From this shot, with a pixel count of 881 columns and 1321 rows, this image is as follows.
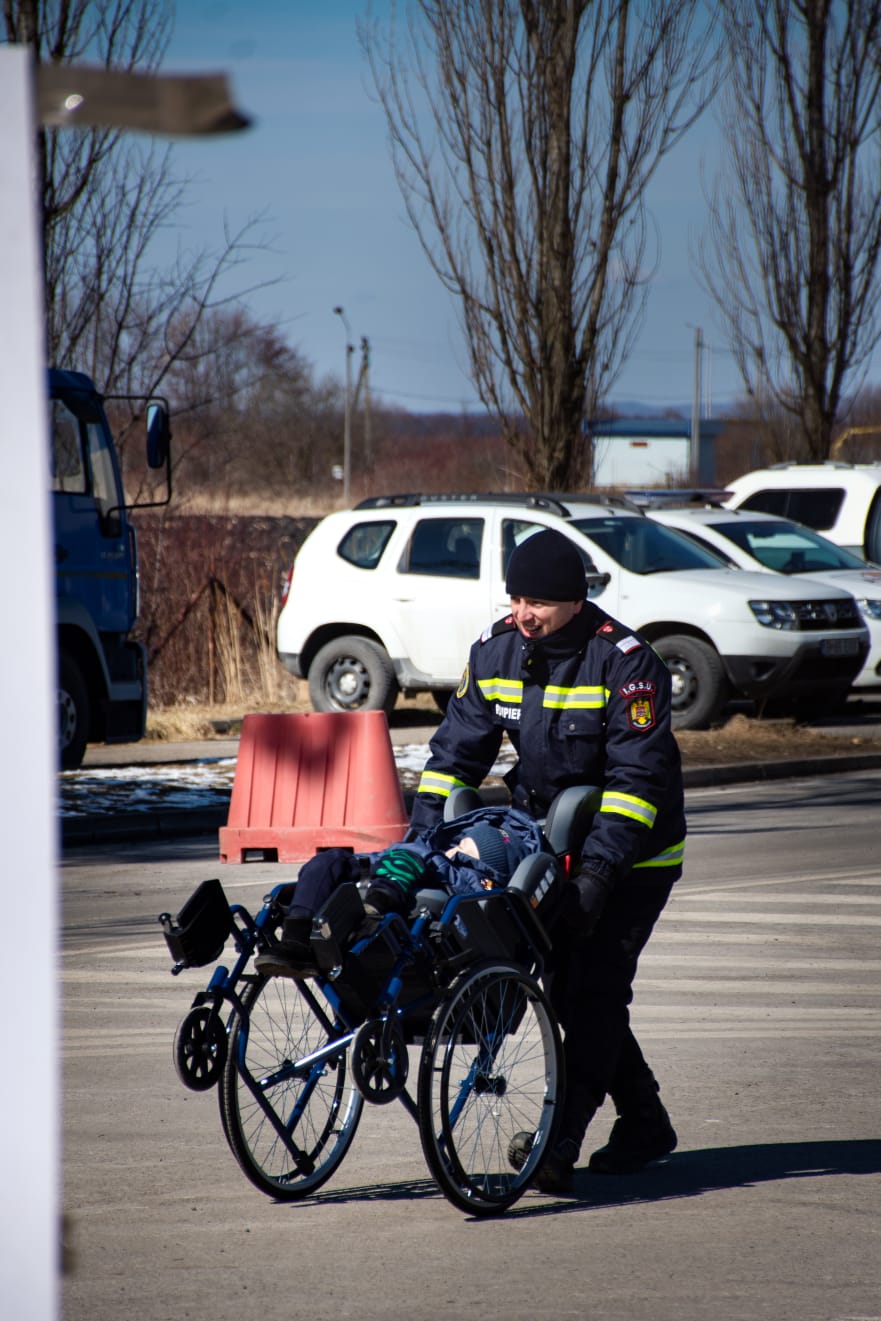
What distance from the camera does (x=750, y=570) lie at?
18.2 m

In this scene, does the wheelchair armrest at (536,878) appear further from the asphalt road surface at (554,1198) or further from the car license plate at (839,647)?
the car license plate at (839,647)

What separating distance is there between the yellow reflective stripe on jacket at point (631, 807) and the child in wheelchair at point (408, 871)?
0.69 ft

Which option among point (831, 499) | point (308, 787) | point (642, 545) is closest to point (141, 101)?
point (308, 787)

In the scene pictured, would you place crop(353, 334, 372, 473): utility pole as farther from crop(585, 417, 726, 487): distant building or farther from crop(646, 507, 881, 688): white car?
crop(646, 507, 881, 688): white car

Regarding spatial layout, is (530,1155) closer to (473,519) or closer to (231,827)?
(231,827)

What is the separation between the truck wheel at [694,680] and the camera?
1650 centimetres

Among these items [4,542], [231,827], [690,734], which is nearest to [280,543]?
[690,734]

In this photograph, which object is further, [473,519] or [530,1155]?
[473,519]

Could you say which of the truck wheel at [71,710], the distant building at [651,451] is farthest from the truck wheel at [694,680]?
the distant building at [651,451]

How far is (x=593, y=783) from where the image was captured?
532 cm

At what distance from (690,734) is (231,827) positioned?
21.1 ft

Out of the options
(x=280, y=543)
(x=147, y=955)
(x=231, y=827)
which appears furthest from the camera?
(x=280, y=543)

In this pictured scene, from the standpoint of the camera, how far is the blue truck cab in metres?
13.7

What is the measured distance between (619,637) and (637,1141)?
1.43m
